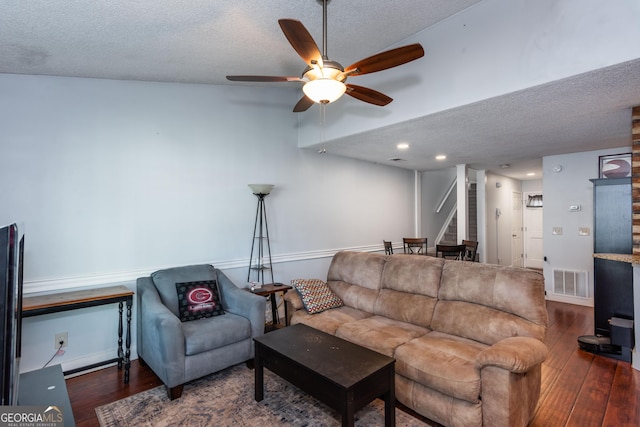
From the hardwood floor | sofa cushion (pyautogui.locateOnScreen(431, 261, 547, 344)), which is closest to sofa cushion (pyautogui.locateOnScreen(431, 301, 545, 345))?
sofa cushion (pyautogui.locateOnScreen(431, 261, 547, 344))

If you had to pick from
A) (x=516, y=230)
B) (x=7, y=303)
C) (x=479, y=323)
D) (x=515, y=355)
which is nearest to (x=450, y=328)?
(x=479, y=323)

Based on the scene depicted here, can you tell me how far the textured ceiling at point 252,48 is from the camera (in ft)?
6.64

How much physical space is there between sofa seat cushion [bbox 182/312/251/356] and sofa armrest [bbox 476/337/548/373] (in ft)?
6.33

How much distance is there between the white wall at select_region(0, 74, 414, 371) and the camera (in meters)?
2.78

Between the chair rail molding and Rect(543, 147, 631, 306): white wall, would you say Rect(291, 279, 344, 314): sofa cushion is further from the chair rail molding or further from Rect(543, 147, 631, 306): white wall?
Rect(543, 147, 631, 306): white wall

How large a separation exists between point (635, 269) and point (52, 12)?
505cm

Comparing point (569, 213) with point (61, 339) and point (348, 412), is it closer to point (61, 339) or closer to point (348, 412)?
point (348, 412)

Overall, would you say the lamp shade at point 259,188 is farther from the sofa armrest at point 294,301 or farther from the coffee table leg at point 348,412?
the coffee table leg at point 348,412

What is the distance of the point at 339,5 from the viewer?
87.7 inches

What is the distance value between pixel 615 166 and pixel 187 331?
613 centimetres

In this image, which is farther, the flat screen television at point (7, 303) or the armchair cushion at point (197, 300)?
the armchair cushion at point (197, 300)

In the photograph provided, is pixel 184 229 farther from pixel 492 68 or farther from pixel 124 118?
pixel 492 68

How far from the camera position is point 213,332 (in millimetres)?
2680

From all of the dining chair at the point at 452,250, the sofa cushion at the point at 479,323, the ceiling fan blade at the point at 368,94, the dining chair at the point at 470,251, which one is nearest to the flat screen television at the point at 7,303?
the ceiling fan blade at the point at 368,94
